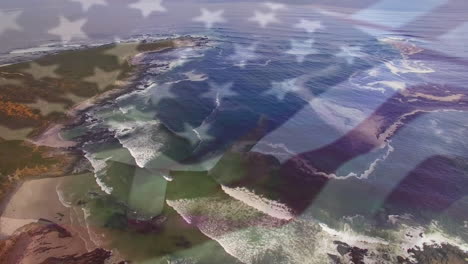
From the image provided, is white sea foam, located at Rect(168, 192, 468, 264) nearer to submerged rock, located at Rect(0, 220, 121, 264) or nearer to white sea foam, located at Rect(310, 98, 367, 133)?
submerged rock, located at Rect(0, 220, 121, 264)

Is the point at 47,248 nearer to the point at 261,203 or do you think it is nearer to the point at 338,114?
the point at 261,203

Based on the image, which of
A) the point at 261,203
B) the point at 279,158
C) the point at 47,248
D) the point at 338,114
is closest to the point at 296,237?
the point at 261,203

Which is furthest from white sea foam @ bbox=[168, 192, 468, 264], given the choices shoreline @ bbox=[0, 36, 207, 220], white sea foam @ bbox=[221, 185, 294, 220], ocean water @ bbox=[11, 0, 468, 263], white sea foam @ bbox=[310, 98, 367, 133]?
white sea foam @ bbox=[310, 98, 367, 133]

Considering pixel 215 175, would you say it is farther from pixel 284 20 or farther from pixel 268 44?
pixel 284 20

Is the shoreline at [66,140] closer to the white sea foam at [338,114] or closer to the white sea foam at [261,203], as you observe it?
the white sea foam at [261,203]

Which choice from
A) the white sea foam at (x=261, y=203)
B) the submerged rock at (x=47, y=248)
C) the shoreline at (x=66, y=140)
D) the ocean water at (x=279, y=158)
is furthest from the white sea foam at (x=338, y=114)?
the submerged rock at (x=47, y=248)

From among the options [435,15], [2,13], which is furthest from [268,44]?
[2,13]

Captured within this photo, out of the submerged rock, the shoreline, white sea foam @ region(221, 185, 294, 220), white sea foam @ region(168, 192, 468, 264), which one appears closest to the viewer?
the submerged rock

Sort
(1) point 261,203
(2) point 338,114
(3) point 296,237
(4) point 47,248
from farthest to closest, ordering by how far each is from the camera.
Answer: (2) point 338,114
(1) point 261,203
(3) point 296,237
(4) point 47,248
